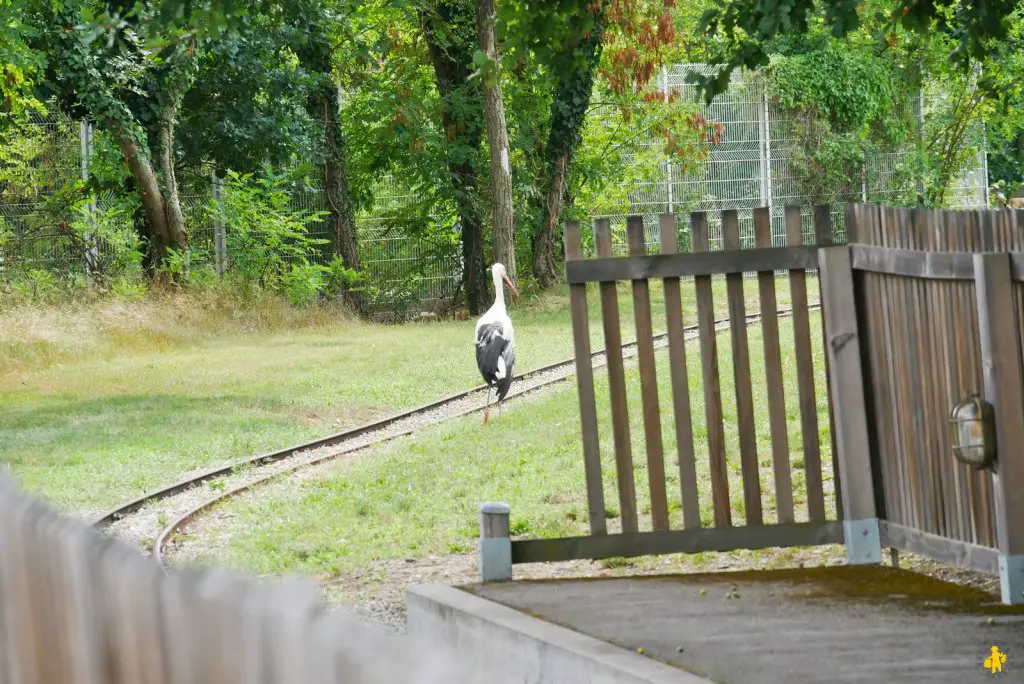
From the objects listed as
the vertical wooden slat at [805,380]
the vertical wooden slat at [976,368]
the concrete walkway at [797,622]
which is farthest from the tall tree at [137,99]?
the vertical wooden slat at [976,368]

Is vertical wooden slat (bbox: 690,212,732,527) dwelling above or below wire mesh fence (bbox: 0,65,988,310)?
below

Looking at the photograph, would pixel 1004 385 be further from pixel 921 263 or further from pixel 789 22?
pixel 789 22

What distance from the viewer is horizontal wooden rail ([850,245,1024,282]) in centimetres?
492

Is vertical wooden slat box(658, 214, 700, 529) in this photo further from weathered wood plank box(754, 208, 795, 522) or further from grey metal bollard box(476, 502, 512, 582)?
grey metal bollard box(476, 502, 512, 582)

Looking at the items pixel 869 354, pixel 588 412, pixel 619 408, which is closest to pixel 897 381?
pixel 869 354

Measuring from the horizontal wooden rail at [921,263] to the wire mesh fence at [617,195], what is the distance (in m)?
16.1

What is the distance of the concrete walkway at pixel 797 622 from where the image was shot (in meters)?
4.21

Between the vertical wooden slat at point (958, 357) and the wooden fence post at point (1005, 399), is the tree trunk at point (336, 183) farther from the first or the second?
the wooden fence post at point (1005, 399)

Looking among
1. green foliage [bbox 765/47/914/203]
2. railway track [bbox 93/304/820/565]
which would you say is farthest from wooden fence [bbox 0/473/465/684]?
green foliage [bbox 765/47/914/203]

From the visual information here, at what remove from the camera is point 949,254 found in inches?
198

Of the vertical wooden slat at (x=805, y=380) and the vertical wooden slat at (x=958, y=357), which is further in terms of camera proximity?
the vertical wooden slat at (x=805, y=380)

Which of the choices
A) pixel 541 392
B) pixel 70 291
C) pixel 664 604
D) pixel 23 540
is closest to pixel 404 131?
pixel 70 291

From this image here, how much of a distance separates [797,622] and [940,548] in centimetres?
79

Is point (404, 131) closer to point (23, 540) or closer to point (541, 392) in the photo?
point (541, 392)
